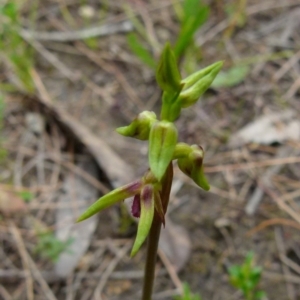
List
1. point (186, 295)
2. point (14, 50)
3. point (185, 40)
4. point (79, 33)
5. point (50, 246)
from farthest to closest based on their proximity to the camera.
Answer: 1. point (79, 33)
2. point (14, 50)
3. point (185, 40)
4. point (50, 246)
5. point (186, 295)

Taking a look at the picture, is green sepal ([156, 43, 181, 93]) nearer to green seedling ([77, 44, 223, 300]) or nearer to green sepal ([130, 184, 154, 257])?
green seedling ([77, 44, 223, 300])

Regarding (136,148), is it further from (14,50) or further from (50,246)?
(14,50)

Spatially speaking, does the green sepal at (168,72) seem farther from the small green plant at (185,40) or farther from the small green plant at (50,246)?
the small green plant at (185,40)

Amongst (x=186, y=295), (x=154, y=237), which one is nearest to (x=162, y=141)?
(x=154, y=237)

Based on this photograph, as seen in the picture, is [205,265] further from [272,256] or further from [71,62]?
[71,62]

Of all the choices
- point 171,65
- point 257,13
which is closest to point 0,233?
point 171,65

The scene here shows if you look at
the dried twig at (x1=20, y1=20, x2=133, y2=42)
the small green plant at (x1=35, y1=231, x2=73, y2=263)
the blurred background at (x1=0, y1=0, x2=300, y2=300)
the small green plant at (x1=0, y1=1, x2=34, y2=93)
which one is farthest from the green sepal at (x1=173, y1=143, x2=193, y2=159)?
the dried twig at (x1=20, y1=20, x2=133, y2=42)

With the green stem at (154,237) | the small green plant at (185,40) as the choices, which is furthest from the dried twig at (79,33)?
the green stem at (154,237)

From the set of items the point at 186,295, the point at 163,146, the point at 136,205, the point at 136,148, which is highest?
the point at 163,146
